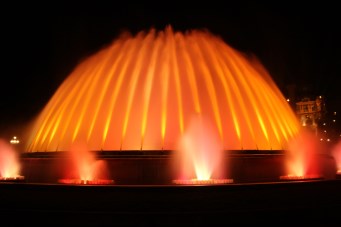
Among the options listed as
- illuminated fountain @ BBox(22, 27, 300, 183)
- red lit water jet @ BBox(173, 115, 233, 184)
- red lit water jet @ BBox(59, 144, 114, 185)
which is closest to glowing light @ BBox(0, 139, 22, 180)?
illuminated fountain @ BBox(22, 27, 300, 183)

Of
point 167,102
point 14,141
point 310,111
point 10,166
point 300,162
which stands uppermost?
point 310,111

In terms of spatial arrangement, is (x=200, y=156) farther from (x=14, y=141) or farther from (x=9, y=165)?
(x=14, y=141)

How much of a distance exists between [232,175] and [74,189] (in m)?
6.27

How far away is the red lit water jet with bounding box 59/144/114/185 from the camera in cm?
1501

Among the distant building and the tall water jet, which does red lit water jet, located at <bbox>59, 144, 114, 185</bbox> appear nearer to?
the tall water jet

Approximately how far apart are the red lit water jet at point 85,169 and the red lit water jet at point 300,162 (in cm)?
707

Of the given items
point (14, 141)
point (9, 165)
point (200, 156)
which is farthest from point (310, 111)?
point (9, 165)

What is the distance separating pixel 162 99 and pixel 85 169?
4.98 metres

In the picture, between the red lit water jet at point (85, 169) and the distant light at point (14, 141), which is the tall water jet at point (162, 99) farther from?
the distant light at point (14, 141)

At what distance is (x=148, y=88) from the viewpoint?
1875 centimetres

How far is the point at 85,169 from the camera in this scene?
50.3 ft

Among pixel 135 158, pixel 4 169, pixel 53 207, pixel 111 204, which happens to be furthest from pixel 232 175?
pixel 4 169

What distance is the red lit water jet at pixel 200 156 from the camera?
14.8m

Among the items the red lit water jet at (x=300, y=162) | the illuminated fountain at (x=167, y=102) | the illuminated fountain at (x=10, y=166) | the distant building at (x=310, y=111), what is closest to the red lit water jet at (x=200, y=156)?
the illuminated fountain at (x=167, y=102)
